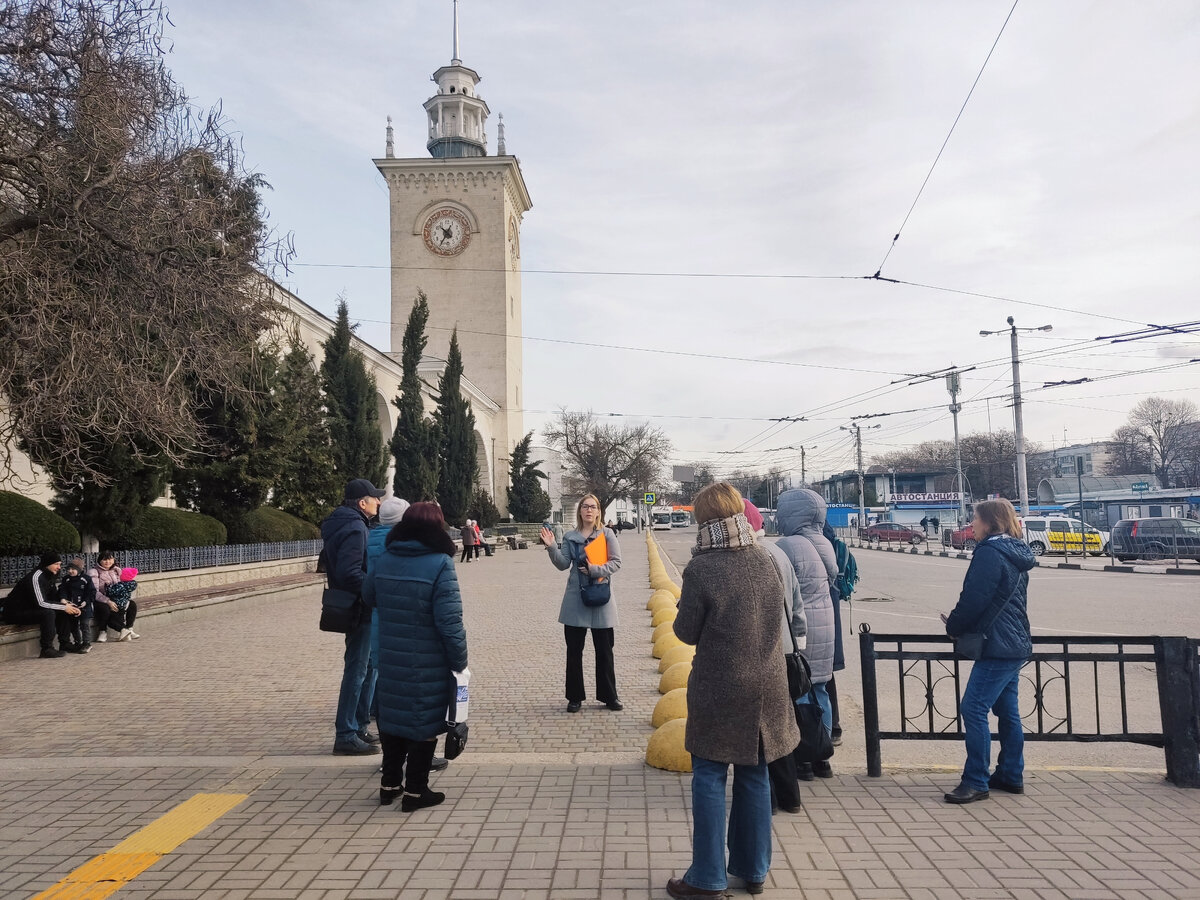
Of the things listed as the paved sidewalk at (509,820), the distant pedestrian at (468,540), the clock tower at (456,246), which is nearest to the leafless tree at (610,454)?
the clock tower at (456,246)

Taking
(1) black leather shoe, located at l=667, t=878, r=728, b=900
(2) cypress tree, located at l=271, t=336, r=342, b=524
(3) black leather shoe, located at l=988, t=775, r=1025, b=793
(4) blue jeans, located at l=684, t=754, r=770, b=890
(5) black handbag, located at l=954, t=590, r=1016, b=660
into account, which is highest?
(2) cypress tree, located at l=271, t=336, r=342, b=524

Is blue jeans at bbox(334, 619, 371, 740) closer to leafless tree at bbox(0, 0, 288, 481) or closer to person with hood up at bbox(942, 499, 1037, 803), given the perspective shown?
person with hood up at bbox(942, 499, 1037, 803)

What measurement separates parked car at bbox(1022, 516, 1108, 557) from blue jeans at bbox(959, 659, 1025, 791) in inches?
1290

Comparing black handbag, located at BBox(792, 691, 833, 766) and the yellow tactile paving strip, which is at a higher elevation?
black handbag, located at BBox(792, 691, 833, 766)

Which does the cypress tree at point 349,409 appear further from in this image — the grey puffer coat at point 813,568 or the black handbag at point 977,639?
the black handbag at point 977,639

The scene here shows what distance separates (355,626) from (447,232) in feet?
203

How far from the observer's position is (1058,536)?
35.9 meters

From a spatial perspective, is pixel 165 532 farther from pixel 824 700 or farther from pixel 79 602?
pixel 824 700

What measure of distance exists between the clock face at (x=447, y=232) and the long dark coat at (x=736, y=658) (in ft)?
208

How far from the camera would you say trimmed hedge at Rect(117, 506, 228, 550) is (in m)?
17.0

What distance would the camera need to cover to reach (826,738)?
509 centimetres

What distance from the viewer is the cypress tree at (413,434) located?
39.0m

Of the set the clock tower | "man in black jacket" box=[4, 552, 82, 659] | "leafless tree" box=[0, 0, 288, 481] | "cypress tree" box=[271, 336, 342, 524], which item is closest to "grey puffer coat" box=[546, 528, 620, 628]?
"leafless tree" box=[0, 0, 288, 481]

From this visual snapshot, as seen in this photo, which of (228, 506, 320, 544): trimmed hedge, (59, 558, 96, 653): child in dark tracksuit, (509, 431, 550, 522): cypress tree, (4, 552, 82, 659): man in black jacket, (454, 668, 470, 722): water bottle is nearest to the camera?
(454, 668, 470, 722): water bottle
